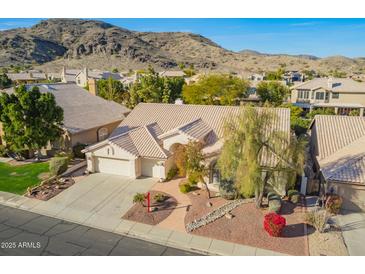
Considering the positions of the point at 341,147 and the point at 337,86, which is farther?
the point at 337,86

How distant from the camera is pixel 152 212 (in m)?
18.6

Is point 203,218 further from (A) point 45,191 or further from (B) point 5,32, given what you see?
(B) point 5,32

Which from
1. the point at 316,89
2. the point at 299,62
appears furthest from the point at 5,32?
the point at 316,89

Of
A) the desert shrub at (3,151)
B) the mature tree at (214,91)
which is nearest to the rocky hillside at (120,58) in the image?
the mature tree at (214,91)

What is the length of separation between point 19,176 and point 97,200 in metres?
10.1

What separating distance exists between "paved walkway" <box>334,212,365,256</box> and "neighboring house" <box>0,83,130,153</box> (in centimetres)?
2651

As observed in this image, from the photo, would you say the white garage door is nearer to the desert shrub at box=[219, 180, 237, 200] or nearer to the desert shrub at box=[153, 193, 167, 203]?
the desert shrub at box=[153, 193, 167, 203]

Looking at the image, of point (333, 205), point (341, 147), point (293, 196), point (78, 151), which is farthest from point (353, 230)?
point (78, 151)

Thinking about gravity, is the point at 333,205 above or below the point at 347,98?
below

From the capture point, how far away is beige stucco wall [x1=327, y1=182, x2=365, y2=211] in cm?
1836

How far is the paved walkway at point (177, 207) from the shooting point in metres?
17.1

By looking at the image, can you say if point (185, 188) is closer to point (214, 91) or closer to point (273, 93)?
point (214, 91)

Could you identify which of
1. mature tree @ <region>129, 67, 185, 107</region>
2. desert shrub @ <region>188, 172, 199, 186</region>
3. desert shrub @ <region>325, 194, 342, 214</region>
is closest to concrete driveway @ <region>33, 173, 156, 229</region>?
desert shrub @ <region>188, 172, 199, 186</region>

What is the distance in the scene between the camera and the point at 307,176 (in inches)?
872
